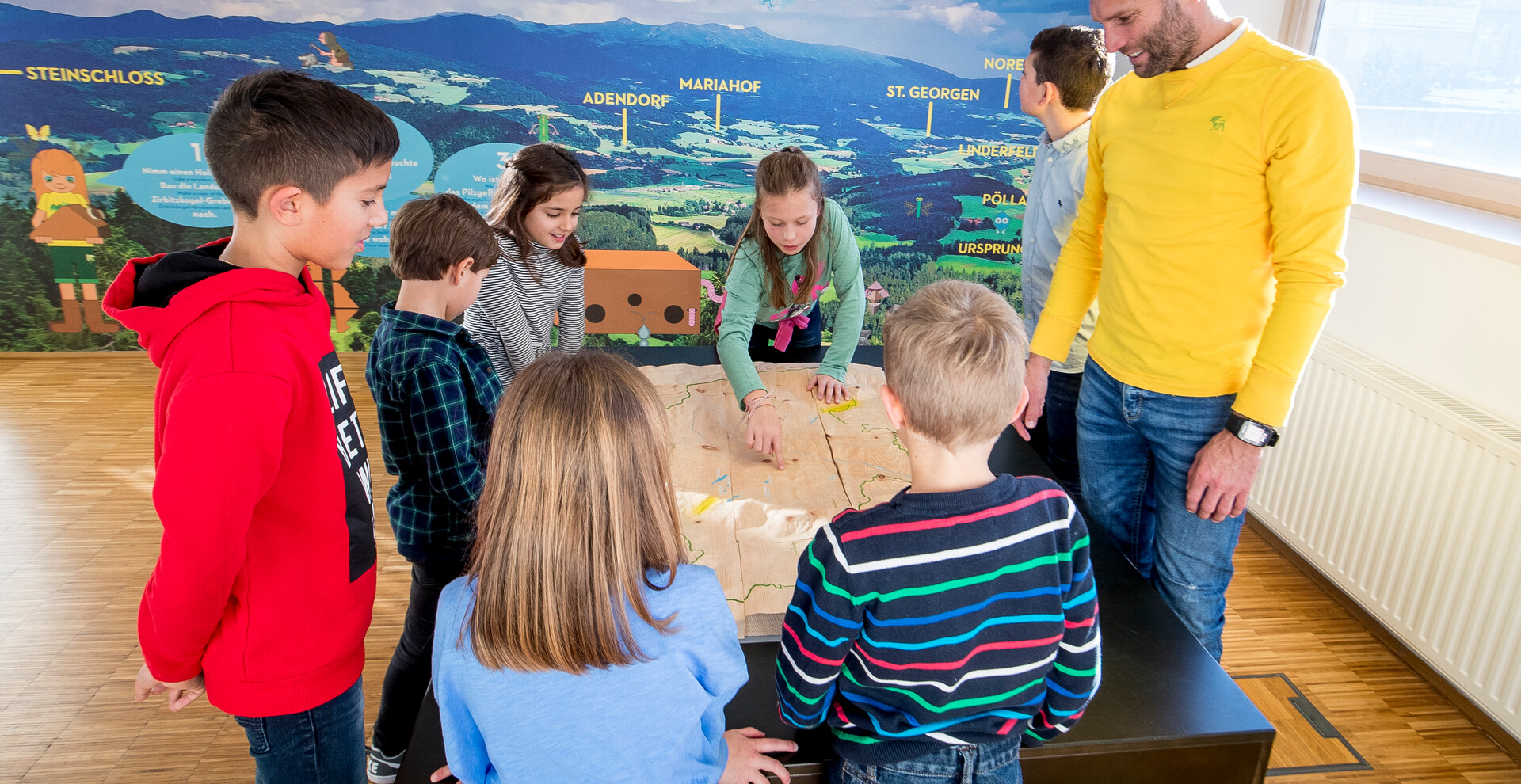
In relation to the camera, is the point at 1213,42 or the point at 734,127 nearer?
the point at 1213,42

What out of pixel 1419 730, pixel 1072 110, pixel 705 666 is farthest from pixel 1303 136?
pixel 1419 730

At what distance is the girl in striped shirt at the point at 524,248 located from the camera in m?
1.91

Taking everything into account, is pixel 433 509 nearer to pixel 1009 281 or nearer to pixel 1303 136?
pixel 1303 136

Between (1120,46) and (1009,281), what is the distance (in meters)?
2.82

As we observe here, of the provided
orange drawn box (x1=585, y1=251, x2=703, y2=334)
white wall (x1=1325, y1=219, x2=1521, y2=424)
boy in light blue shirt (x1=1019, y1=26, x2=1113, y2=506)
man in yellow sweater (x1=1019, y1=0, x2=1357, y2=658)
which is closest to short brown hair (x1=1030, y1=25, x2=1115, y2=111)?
boy in light blue shirt (x1=1019, y1=26, x2=1113, y2=506)

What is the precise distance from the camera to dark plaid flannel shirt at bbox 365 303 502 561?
142cm

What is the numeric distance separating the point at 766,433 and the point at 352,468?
2.37ft

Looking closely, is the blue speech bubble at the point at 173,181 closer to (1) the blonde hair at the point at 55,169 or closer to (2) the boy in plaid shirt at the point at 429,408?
(1) the blonde hair at the point at 55,169

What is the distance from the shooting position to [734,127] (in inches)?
157

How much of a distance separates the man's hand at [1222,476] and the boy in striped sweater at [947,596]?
515mm

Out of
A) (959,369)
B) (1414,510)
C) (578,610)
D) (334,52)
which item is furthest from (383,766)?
(334,52)

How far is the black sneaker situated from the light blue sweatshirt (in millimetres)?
832

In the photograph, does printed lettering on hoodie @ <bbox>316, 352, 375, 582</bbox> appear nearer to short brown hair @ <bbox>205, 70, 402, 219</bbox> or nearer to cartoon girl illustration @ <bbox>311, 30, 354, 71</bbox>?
short brown hair @ <bbox>205, 70, 402, 219</bbox>

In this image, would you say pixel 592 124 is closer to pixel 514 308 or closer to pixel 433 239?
pixel 514 308
